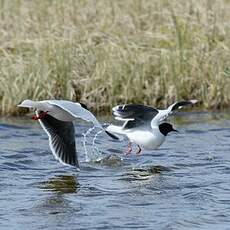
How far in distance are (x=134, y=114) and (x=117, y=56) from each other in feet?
7.31

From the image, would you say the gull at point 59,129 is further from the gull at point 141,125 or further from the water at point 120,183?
the gull at point 141,125

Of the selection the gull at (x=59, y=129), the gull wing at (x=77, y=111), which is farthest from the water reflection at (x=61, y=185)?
the gull wing at (x=77, y=111)

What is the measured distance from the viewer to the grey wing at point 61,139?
815 cm

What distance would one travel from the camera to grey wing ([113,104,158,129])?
834 centimetres

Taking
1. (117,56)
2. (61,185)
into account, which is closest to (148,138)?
(61,185)

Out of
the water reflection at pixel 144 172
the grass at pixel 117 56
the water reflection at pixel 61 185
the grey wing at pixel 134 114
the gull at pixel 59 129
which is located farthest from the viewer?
the grass at pixel 117 56

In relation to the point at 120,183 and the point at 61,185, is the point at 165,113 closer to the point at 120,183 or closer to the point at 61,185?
the point at 120,183

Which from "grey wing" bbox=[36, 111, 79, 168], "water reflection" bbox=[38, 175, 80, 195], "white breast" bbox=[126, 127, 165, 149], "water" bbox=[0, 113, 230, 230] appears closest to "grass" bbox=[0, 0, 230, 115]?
"water" bbox=[0, 113, 230, 230]

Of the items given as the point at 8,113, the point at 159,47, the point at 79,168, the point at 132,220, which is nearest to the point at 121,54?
the point at 159,47

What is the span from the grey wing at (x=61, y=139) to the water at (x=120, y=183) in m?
0.15

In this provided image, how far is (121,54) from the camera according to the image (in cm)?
1070

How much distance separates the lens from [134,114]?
8461 mm

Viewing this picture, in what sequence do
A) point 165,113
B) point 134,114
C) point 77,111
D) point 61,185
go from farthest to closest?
point 134,114
point 165,113
point 61,185
point 77,111

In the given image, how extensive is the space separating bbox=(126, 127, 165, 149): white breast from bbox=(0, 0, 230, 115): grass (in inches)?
72.1
